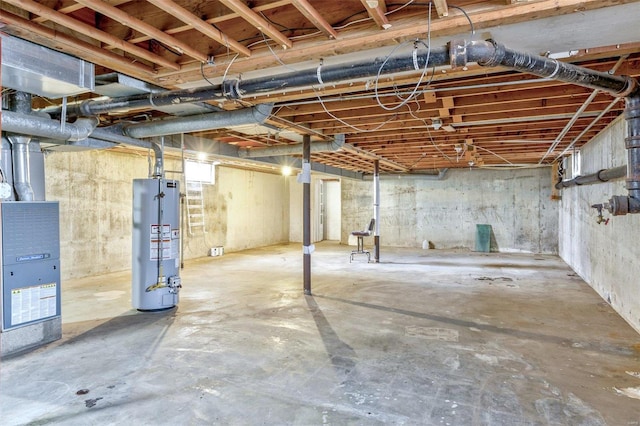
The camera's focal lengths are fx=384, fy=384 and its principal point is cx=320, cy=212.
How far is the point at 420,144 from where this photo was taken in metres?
6.62

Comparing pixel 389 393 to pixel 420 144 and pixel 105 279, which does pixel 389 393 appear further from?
pixel 105 279

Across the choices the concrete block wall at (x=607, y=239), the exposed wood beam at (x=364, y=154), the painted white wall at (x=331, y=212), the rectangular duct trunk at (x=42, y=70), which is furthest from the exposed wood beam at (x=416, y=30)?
the painted white wall at (x=331, y=212)

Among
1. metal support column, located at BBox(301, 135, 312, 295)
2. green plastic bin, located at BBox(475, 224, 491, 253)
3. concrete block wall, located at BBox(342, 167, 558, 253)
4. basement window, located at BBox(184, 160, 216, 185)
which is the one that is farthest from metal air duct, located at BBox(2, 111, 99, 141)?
green plastic bin, located at BBox(475, 224, 491, 253)

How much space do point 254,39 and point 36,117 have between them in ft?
6.78

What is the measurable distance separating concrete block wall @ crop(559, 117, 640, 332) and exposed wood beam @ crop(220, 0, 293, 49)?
3.91 meters

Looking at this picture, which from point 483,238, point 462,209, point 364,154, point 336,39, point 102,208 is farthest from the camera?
point 462,209

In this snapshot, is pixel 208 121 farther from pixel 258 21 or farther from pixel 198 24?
pixel 258 21

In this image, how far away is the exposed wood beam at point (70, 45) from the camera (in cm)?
225

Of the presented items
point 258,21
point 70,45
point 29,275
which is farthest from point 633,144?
point 29,275

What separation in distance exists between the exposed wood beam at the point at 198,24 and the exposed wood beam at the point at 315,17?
603mm

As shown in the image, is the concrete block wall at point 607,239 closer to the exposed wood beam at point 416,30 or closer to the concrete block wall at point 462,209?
the concrete block wall at point 462,209

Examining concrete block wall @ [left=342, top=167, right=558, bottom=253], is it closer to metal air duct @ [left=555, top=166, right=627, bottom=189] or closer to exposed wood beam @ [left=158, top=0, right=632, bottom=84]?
metal air duct @ [left=555, top=166, right=627, bottom=189]

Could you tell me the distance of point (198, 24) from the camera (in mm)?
2297

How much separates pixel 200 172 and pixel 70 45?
6586 mm
